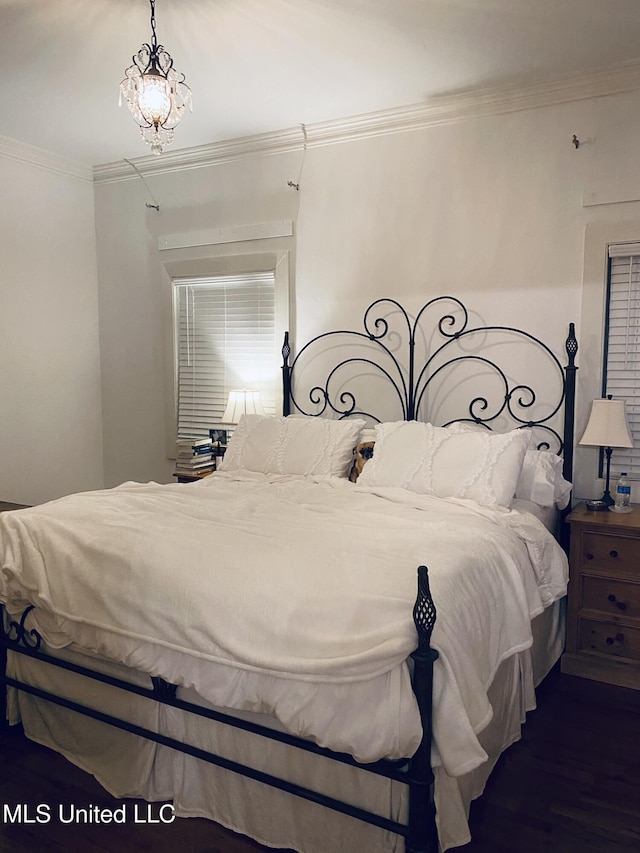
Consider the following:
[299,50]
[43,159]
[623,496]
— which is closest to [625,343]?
[623,496]

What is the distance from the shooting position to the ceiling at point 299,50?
2.52 m

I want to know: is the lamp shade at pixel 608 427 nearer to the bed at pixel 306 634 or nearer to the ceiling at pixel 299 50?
the bed at pixel 306 634

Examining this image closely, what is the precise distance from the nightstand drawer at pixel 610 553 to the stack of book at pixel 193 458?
7.40 feet

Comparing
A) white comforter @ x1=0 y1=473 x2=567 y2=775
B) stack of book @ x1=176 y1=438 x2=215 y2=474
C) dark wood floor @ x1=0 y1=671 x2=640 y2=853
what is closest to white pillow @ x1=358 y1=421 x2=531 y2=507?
white comforter @ x1=0 y1=473 x2=567 y2=775

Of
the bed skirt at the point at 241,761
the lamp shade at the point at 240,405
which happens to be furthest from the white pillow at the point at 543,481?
the lamp shade at the point at 240,405

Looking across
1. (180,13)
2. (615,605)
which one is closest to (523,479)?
(615,605)

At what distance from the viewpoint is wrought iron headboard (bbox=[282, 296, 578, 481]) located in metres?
3.17

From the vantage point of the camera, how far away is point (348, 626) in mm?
1573

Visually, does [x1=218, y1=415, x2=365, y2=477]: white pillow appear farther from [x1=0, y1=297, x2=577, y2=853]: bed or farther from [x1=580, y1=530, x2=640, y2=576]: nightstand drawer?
[x1=580, y1=530, x2=640, y2=576]: nightstand drawer

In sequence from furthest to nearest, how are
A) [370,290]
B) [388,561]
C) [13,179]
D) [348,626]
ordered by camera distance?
[13,179] < [370,290] < [388,561] < [348,626]

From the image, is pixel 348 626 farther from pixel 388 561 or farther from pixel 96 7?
pixel 96 7

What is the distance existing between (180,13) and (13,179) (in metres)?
2.05

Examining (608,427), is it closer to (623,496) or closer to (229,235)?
(623,496)

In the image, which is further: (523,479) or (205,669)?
(523,479)
